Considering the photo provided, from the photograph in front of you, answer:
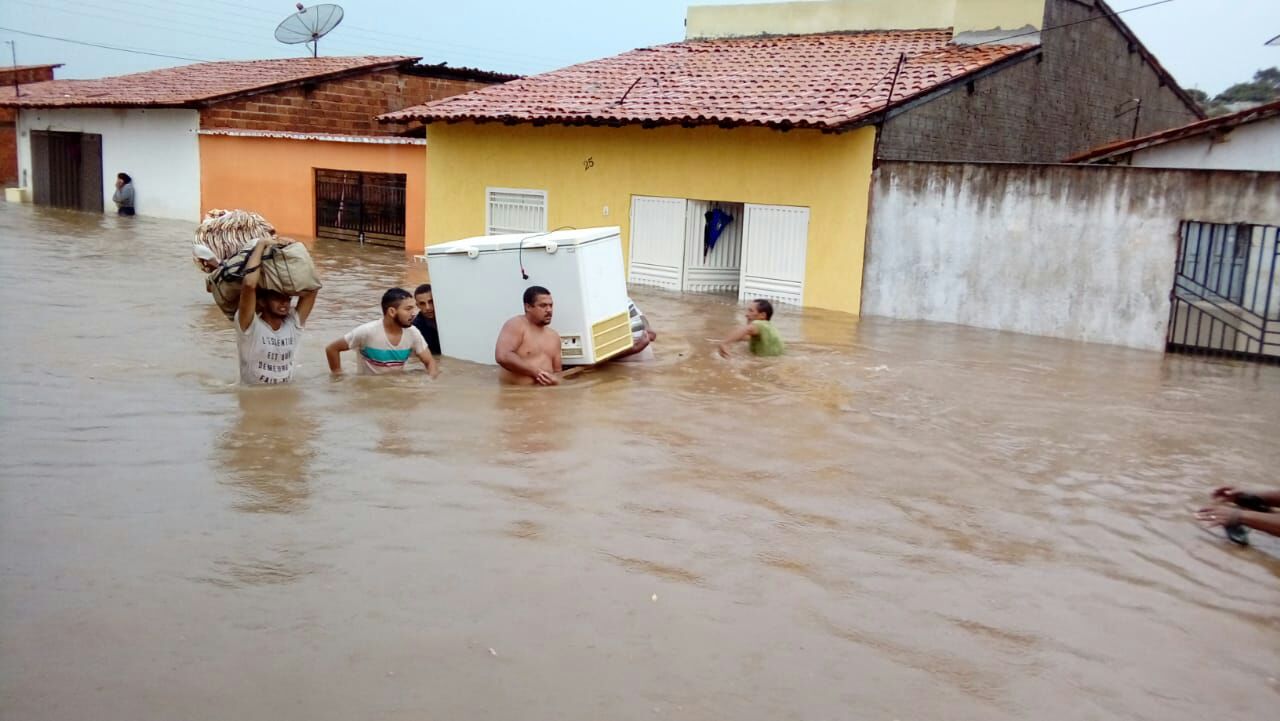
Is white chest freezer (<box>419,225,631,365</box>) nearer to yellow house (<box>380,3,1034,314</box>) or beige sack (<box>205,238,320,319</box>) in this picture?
beige sack (<box>205,238,320,319</box>)

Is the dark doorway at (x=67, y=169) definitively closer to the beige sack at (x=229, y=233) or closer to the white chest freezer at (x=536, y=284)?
the white chest freezer at (x=536, y=284)

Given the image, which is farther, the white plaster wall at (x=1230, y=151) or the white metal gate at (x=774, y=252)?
the white metal gate at (x=774, y=252)

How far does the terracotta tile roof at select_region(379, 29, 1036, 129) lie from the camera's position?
1482cm

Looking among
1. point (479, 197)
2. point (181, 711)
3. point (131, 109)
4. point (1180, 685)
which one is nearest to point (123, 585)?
point (181, 711)

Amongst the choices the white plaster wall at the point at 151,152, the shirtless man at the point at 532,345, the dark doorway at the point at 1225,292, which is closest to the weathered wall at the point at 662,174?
the dark doorway at the point at 1225,292

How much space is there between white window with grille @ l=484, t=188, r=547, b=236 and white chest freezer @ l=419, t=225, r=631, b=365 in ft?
29.4

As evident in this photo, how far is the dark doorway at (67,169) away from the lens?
2773 centimetres

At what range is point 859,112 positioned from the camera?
13891mm

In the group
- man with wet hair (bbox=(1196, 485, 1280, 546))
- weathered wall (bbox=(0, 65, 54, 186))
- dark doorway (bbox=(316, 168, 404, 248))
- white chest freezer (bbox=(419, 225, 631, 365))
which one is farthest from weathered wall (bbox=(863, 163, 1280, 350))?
weathered wall (bbox=(0, 65, 54, 186))

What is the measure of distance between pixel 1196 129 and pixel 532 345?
10100 mm

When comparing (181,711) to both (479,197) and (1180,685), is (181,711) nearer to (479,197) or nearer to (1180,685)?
(1180,685)

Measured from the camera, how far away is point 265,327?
772 cm

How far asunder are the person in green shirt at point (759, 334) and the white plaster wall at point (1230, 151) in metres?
6.05

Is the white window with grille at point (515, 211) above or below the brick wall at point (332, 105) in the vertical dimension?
below
